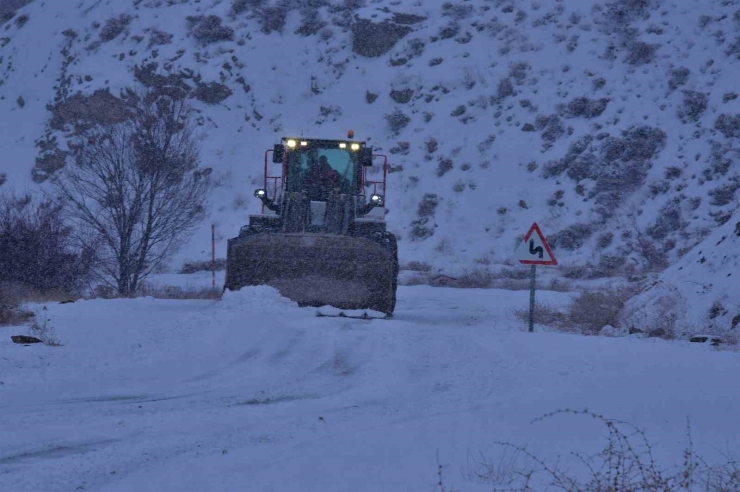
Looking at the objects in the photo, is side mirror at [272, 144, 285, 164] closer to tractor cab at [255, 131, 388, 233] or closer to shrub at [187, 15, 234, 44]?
tractor cab at [255, 131, 388, 233]

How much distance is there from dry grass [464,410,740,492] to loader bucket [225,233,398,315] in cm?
898

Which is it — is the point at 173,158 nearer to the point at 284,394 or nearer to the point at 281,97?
the point at 284,394

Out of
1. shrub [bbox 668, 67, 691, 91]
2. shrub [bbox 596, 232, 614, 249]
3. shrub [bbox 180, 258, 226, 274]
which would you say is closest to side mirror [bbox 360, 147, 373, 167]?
shrub [bbox 180, 258, 226, 274]

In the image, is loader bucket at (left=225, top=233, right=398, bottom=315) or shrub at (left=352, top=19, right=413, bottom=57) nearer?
loader bucket at (left=225, top=233, right=398, bottom=315)

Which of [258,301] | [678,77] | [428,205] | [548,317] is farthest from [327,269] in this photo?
[678,77]

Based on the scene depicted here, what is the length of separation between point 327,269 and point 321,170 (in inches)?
111

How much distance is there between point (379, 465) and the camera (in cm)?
421

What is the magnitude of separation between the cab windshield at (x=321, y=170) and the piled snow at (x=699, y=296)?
576 cm

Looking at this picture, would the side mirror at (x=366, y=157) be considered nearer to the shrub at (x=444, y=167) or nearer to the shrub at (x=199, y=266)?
the shrub at (x=199, y=266)

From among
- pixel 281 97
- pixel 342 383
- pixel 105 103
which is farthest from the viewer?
pixel 281 97

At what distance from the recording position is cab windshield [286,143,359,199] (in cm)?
1555

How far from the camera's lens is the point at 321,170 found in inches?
615

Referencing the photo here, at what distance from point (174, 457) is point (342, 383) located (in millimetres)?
2753

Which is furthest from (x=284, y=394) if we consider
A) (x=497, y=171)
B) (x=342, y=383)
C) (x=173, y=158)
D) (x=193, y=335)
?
(x=497, y=171)
